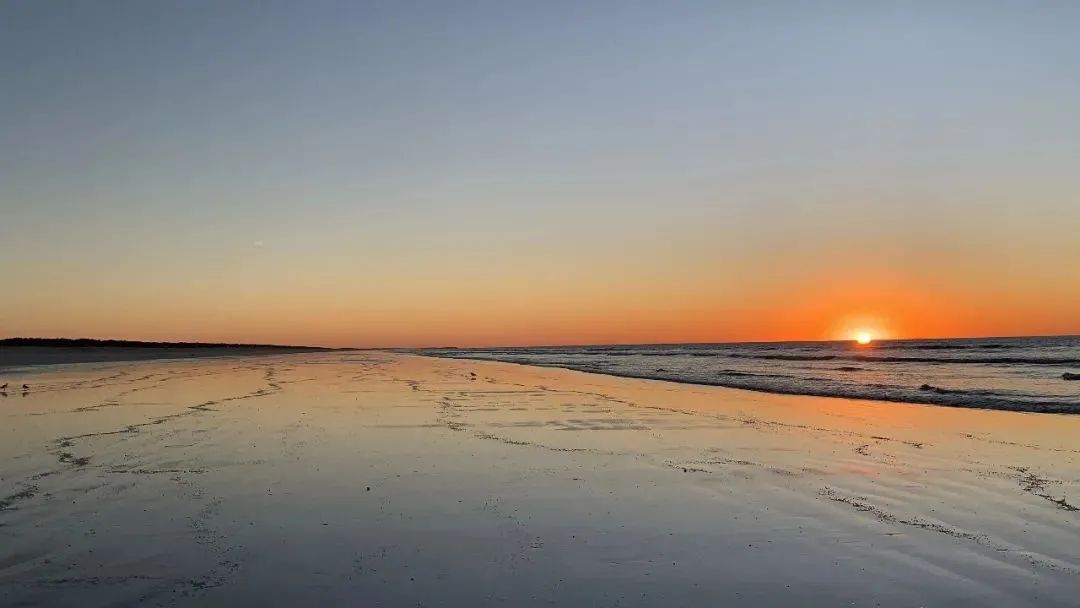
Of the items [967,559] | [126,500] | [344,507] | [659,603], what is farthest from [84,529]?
[967,559]

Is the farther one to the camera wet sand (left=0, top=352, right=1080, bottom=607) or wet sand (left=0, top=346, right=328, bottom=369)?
wet sand (left=0, top=346, right=328, bottom=369)

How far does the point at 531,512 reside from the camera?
865cm

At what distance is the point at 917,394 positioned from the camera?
27875 mm

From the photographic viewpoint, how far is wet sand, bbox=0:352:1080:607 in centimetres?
606

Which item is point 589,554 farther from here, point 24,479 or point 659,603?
point 24,479

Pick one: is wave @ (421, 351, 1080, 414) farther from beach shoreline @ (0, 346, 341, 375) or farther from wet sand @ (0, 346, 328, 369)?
beach shoreline @ (0, 346, 341, 375)

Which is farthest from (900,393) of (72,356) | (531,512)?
(72,356)

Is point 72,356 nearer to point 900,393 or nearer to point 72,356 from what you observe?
point 72,356

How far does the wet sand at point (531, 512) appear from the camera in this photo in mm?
A: 6062

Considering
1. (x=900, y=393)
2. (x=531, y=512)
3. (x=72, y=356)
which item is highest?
(x=72, y=356)

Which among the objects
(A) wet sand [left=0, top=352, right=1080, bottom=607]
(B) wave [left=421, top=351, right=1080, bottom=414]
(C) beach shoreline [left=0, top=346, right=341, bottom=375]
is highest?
(C) beach shoreline [left=0, top=346, right=341, bottom=375]

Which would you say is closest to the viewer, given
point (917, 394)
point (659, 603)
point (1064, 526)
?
point (659, 603)

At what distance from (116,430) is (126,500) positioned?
756cm

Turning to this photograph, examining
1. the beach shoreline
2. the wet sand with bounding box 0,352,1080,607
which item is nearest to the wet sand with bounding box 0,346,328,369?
the beach shoreline
